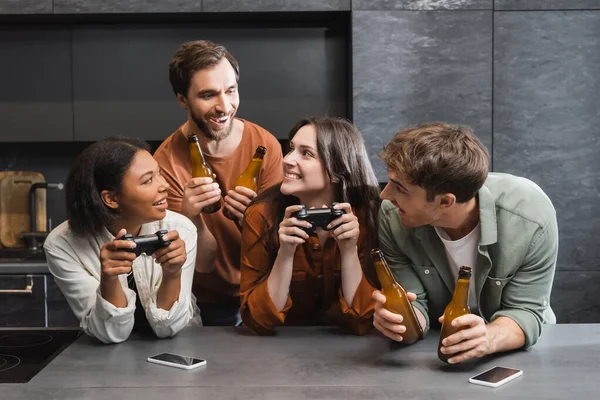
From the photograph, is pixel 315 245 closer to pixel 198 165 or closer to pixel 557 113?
pixel 198 165

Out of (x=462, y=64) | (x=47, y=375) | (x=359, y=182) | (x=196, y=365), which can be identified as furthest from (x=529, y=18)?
(x=47, y=375)

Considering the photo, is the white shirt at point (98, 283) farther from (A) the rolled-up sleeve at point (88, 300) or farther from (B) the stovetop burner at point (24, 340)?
(B) the stovetop burner at point (24, 340)

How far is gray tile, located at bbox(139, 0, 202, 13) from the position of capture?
342cm

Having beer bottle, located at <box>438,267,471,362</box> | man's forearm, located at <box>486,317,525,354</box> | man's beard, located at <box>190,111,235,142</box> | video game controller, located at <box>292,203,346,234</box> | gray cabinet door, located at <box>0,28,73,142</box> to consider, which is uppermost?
gray cabinet door, located at <box>0,28,73,142</box>

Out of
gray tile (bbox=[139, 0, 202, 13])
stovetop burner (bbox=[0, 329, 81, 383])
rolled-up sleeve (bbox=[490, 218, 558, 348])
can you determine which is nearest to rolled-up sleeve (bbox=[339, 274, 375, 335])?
rolled-up sleeve (bbox=[490, 218, 558, 348])

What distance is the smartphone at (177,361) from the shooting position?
1694 millimetres

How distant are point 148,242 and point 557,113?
2.29 meters

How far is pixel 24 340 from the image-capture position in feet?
6.70

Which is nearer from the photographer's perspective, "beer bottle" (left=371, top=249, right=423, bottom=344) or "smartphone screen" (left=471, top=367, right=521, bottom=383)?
"smartphone screen" (left=471, top=367, right=521, bottom=383)

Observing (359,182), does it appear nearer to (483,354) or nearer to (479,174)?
(479,174)

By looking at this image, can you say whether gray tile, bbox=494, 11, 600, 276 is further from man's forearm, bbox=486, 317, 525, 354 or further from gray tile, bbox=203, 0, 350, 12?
man's forearm, bbox=486, 317, 525, 354

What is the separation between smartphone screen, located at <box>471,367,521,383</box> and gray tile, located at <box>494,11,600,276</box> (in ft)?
6.41

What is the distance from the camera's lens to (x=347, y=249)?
201 cm

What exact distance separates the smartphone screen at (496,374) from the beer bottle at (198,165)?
3.36 ft
